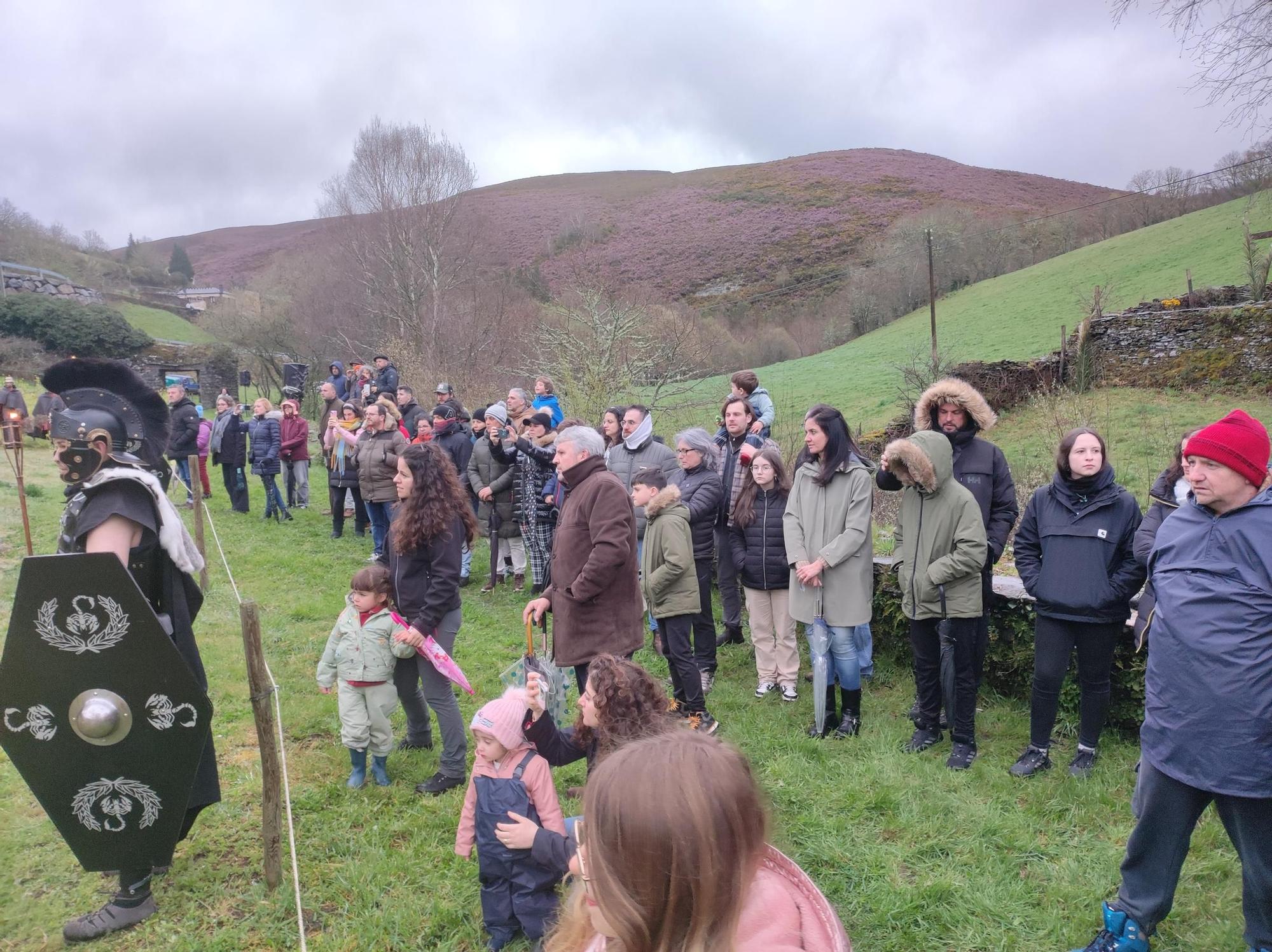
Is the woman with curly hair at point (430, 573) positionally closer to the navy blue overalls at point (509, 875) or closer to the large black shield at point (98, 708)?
the navy blue overalls at point (509, 875)

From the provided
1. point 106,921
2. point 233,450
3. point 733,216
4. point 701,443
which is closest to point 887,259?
point 733,216

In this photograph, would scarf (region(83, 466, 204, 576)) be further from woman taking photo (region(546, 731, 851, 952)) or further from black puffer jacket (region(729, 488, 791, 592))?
black puffer jacket (region(729, 488, 791, 592))

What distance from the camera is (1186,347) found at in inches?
744

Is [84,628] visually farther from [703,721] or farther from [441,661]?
[703,721]

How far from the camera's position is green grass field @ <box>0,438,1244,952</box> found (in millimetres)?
3180

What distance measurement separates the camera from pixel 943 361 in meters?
20.0

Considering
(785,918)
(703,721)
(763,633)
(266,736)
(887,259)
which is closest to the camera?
(785,918)

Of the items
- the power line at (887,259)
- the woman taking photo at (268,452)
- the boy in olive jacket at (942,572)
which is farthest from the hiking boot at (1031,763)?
the power line at (887,259)

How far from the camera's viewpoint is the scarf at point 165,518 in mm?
3074

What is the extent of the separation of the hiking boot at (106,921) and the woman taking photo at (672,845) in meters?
3.14

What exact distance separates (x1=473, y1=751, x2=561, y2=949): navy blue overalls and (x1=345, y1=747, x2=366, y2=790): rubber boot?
1.51 m

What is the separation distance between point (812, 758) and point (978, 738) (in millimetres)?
1038

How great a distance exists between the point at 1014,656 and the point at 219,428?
39.1 feet

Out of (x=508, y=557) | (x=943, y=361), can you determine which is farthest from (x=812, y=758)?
(x=943, y=361)
